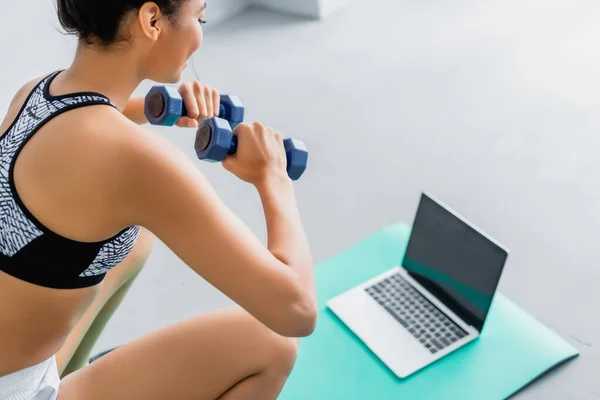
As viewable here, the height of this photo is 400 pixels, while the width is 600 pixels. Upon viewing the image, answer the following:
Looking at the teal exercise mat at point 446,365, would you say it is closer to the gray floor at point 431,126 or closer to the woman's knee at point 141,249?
the gray floor at point 431,126

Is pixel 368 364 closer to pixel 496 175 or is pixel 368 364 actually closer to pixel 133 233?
pixel 133 233

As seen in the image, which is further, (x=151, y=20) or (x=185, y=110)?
(x=185, y=110)

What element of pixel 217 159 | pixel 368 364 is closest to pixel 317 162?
pixel 368 364

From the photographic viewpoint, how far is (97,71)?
4.03 feet

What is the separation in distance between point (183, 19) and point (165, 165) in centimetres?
25

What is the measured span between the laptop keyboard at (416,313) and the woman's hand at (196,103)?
2.22ft

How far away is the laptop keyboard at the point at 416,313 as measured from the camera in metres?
1.82

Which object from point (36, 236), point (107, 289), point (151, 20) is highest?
point (151, 20)

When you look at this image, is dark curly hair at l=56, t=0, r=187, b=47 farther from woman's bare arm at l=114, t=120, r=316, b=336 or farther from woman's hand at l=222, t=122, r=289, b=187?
woman's hand at l=222, t=122, r=289, b=187

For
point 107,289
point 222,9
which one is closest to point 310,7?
point 222,9

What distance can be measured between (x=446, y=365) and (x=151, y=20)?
3.47 feet

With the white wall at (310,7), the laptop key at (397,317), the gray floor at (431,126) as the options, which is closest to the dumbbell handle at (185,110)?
the laptop key at (397,317)

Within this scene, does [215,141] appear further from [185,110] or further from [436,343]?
[436,343]

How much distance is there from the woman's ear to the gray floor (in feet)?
3.82
